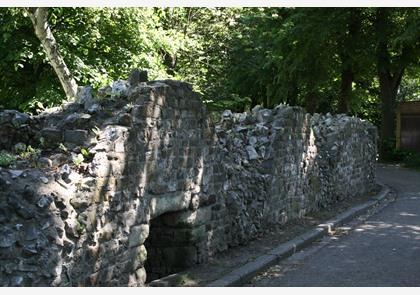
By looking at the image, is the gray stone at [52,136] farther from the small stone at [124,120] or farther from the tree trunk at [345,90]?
the tree trunk at [345,90]

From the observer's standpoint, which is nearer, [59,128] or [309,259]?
[59,128]

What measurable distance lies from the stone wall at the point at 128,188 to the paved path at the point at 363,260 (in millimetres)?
1007

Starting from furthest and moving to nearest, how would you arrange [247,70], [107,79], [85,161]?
[247,70], [107,79], [85,161]

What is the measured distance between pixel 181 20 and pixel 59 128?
805 inches

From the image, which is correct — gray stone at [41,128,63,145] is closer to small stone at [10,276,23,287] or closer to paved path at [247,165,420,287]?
small stone at [10,276,23,287]

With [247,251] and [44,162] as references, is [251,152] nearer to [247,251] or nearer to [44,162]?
[247,251]

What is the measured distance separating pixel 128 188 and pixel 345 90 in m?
22.2

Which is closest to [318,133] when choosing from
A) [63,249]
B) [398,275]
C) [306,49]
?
[398,275]

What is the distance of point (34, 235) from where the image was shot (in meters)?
4.71

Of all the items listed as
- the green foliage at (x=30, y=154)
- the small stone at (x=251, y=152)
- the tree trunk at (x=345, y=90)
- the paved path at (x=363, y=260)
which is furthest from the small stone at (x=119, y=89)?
the tree trunk at (x=345, y=90)

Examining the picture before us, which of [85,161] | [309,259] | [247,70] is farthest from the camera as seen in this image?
[247,70]

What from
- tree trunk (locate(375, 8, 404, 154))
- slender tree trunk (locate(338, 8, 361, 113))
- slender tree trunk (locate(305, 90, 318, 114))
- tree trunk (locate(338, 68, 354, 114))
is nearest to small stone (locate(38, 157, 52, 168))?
tree trunk (locate(375, 8, 404, 154))

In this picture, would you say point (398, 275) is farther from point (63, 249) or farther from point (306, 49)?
point (306, 49)

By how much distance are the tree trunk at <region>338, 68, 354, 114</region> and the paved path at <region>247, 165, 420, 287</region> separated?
47.5 ft
